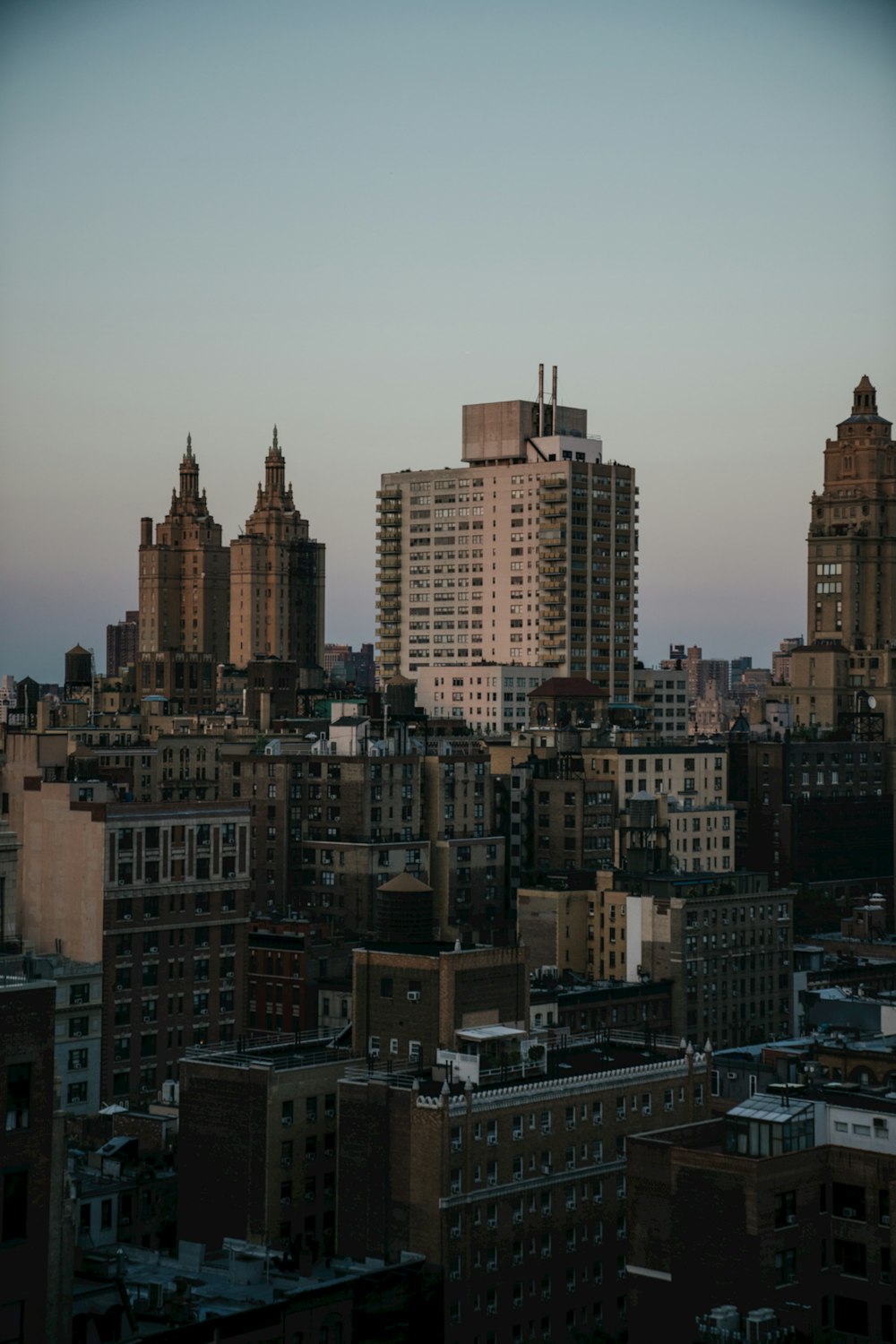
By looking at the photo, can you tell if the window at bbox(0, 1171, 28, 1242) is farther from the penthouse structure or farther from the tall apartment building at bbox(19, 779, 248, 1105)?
the tall apartment building at bbox(19, 779, 248, 1105)

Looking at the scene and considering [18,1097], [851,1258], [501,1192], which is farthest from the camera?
[501,1192]

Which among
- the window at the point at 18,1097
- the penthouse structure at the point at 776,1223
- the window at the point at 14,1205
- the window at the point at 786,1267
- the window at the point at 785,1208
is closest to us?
the window at the point at 14,1205

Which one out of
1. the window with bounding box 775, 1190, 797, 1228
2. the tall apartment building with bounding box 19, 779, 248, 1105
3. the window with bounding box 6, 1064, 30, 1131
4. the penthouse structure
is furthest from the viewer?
the tall apartment building with bounding box 19, 779, 248, 1105

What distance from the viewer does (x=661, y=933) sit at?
123 m

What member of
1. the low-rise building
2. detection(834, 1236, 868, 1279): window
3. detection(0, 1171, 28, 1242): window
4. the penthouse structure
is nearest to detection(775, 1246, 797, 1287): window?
the penthouse structure

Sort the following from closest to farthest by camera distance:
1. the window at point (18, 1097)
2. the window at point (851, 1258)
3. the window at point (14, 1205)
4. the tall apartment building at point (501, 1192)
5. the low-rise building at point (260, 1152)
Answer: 1. the window at point (14, 1205)
2. the window at point (18, 1097)
3. the window at point (851, 1258)
4. the tall apartment building at point (501, 1192)
5. the low-rise building at point (260, 1152)

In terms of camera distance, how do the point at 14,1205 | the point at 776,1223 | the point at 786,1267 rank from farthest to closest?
1. the point at 786,1267
2. the point at 776,1223
3. the point at 14,1205

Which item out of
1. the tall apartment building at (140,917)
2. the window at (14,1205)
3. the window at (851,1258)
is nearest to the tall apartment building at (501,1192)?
the window at (851,1258)

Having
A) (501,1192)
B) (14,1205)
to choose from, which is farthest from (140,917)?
(14,1205)

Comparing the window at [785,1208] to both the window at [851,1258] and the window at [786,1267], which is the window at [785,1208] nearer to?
the window at [786,1267]

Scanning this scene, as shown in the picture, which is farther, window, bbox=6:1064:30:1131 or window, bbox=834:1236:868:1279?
window, bbox=834:1236:868:1279

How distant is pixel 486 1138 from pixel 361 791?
65.1 metres

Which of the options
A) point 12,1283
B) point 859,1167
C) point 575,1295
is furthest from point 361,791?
point 12,1283

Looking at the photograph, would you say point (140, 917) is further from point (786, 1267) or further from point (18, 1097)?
point (18, 1097)
